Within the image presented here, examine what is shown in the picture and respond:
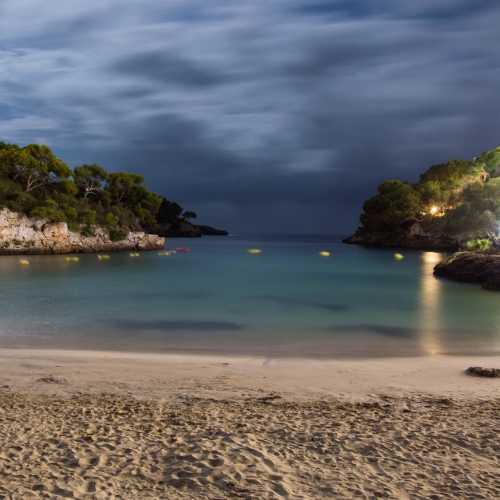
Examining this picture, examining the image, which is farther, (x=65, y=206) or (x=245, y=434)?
(x=65, y=206)

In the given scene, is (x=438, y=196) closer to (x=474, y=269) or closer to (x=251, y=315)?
(x=474, y=269)

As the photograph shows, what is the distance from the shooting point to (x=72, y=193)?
77938 millimetres

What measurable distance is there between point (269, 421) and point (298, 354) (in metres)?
7.44

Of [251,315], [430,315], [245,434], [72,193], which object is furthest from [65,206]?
[245,434]

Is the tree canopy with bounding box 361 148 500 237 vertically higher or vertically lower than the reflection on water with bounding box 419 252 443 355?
higher

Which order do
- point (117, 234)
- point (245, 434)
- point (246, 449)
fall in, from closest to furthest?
point (246, 449) < point (245, 434) < point (117, 234)

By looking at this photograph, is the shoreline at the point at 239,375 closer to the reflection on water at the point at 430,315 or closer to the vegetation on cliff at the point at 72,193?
the reflection on water at the point at 430,315

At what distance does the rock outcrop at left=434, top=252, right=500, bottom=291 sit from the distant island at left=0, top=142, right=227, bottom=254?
5425cm

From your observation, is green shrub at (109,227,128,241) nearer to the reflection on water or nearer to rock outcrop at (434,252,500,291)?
rock outcrop at (434,252,500,291)

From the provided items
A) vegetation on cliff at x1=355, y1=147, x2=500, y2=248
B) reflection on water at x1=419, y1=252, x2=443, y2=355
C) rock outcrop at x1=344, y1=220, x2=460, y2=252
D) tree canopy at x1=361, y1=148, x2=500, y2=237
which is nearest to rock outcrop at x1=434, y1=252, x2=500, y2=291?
reflection on water at x1=419, y1=252, x2=443, y2=355

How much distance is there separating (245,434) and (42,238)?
69081mm

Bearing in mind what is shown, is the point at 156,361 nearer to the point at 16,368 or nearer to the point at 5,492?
the point at 16,368

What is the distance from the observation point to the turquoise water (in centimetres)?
1673

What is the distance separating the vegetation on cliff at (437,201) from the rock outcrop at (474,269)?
40483 mm
